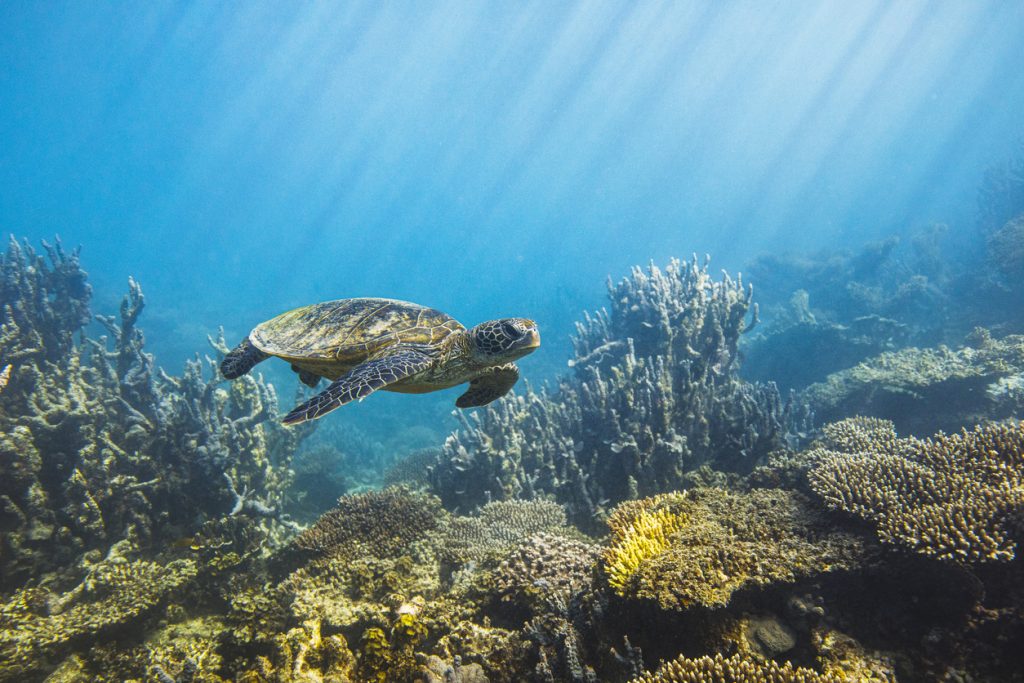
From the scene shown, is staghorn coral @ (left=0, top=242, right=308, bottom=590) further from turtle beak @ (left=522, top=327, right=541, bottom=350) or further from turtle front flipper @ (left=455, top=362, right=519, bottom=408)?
turtle beak @ (left=522, top=327, right=541, bottom=350)

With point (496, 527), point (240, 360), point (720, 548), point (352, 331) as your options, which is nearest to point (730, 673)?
point (720, 548)

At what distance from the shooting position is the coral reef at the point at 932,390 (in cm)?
A: 715

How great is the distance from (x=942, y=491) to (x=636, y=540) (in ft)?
7.21

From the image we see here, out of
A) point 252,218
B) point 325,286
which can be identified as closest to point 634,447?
point 325,286

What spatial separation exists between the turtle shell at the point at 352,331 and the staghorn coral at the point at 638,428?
90.7 inches

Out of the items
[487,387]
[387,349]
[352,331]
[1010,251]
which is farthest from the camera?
[1010,251]

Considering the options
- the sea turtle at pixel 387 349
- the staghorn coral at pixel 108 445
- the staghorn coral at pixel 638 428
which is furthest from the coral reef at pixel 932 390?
the staghorn coral at pixel 108 445

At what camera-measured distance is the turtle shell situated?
15.2 feet

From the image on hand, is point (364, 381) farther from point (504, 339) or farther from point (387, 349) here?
point (504, 339)

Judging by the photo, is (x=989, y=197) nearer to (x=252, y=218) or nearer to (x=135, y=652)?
(x=135, y=652)

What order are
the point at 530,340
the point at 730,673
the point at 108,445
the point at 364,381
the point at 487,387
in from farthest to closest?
the point at 108,445 < the point at 487,387 < the point at 530,340 < the point at 364,381 < the point at 730,673

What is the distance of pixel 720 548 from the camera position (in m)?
2.69

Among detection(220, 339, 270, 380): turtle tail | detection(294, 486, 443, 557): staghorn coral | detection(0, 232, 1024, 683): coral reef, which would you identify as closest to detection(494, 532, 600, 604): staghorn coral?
detection(0, 232, 1024, 683): coral reef

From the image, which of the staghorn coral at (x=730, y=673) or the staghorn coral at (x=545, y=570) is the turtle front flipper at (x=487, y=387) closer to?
the staghorn coral at (x=545, y=570)
